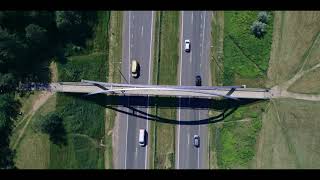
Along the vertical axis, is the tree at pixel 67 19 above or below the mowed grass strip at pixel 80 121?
above

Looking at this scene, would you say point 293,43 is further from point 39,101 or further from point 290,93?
point 39,101

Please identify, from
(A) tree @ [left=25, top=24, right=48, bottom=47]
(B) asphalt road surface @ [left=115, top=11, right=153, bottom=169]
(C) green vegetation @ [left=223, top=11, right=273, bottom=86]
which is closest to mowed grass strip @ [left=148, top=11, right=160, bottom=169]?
(B) asphalt road surface @ [left=115, top=11, right=153, bottom=169]

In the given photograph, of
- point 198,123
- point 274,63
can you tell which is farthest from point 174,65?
point 274,63

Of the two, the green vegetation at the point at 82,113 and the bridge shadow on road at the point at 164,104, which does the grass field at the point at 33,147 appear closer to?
the green vegetation at the point at 82,113

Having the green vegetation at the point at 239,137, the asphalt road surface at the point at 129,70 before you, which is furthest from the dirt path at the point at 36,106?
the green vegetation at the point at 239,137

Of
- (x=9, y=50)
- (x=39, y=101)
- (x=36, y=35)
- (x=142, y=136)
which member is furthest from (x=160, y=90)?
(x=9, y=50)
